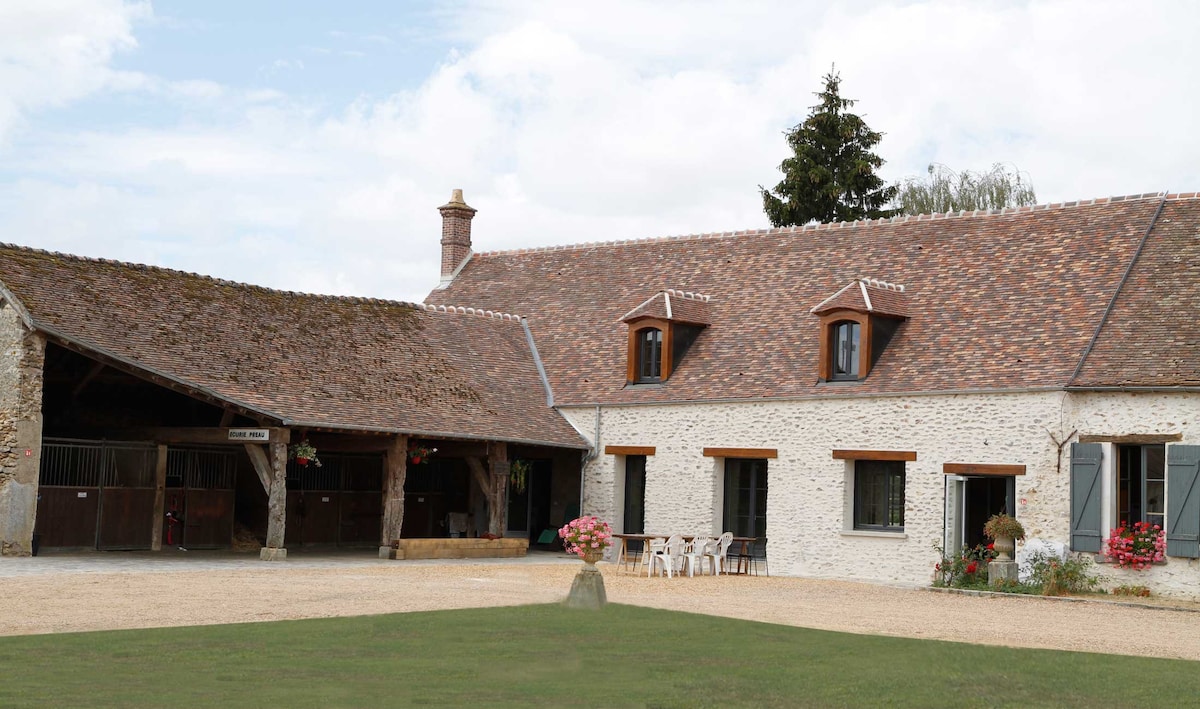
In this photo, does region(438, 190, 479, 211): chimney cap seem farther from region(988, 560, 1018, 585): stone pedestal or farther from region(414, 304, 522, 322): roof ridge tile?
region(988, 560, 1018, 585): stone pedestal

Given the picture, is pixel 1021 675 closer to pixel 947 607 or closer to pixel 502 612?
pixel 502 612

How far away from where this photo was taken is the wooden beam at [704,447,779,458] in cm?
2203

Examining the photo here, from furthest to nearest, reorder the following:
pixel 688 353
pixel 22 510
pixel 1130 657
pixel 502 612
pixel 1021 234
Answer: pixel 688 353 < pixel 1021 234 < pixel 22 510 < pixel 502 612 < pixel 1130 657

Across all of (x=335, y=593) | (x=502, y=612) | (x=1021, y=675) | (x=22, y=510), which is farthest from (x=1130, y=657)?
(x=22, y=510)

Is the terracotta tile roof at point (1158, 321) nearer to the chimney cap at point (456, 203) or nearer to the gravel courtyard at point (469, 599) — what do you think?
the gravel courtyard at point (469, 599)

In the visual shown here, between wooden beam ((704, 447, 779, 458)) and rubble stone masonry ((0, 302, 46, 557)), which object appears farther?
wooden beam ((704, 447, 779, 458))

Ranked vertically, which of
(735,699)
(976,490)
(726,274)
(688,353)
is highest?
(726,274)

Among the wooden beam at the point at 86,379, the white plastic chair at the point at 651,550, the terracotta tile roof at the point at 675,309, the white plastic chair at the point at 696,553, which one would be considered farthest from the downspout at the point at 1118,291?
the wooden beam at the point at 86,379

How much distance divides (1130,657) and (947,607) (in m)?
4.63

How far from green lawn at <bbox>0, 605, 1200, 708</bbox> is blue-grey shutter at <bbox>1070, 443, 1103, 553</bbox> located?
688 centimetres

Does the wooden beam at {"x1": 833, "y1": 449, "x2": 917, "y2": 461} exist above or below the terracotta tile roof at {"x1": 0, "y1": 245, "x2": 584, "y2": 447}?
below

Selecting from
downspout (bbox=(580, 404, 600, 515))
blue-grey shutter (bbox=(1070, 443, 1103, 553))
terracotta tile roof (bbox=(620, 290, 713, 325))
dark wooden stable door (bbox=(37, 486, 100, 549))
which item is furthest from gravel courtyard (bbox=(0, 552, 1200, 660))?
terracotta tile roof (bbox=(620, 290, 713, 325))

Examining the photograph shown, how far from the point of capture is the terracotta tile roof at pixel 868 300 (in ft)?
70.4

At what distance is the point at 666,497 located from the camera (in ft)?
76.9
